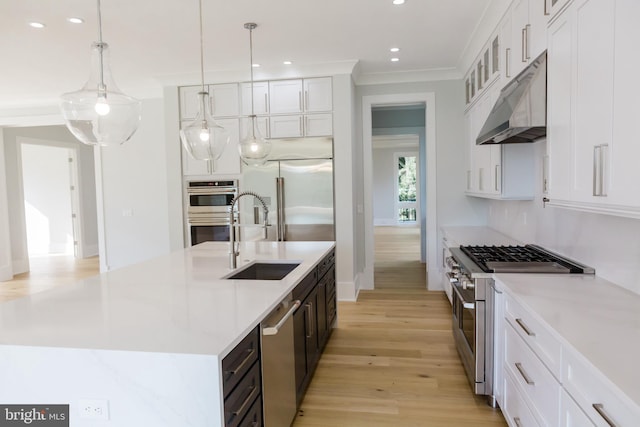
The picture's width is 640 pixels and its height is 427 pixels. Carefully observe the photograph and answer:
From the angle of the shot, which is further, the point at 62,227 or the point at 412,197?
the point at 412,197

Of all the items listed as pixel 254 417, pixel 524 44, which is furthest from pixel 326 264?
pixel 524 44

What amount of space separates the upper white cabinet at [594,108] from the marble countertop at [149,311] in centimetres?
150

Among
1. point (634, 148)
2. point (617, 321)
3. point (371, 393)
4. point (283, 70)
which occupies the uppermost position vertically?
point (283, 70)

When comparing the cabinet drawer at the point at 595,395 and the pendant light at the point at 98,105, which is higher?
the pendant light at the point at 98,105

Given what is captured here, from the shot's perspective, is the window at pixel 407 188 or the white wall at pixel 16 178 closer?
the white wall at pixel 16 178

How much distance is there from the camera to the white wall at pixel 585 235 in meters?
2.01

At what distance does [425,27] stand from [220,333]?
3.45 m

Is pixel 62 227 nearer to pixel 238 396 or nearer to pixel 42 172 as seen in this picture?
pixel 42 172

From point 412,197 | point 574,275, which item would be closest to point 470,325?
point 574,275

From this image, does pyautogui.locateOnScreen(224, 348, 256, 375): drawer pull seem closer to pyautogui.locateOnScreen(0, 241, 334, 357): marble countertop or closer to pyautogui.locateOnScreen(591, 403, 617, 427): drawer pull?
pyautogui.locateOnScreen(0, 241, 334, 357): marble countertop

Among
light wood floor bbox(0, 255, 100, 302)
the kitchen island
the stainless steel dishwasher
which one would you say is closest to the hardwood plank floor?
Result: the stainless steel dishwasher

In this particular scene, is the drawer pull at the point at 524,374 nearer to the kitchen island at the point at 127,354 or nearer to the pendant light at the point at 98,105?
the kitchen island at the point at 127,354

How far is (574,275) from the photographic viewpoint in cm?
233

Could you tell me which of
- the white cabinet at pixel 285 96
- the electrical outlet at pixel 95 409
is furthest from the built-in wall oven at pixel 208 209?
the electrical outlet at pixel 95 409
